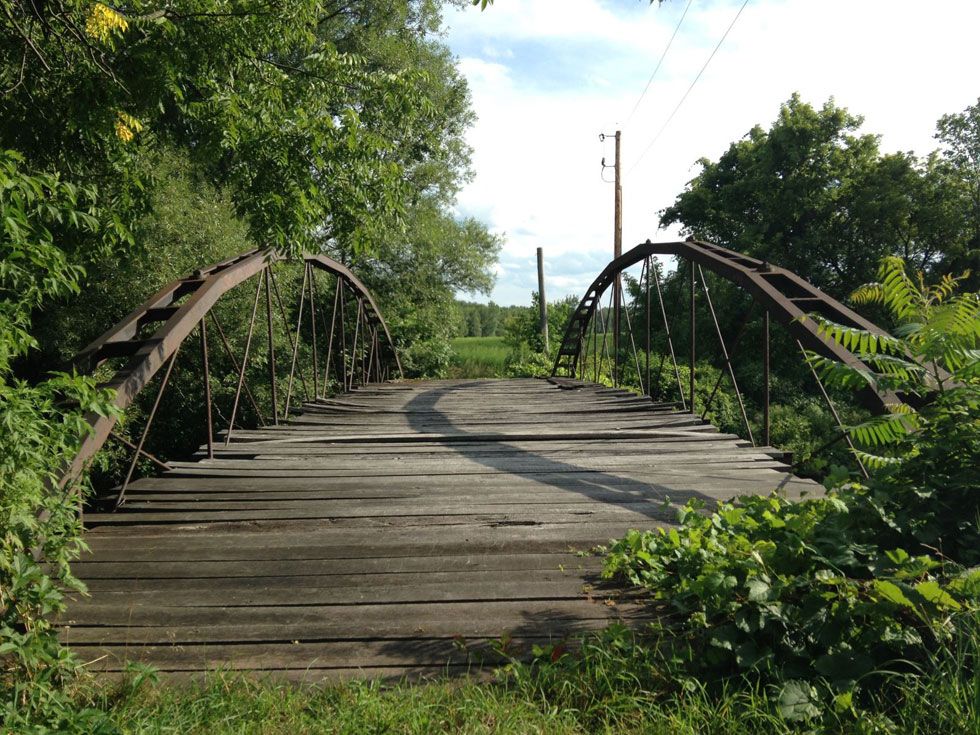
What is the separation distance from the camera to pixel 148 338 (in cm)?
496

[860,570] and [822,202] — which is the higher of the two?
[822,202]

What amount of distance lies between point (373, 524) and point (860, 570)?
2.43 m

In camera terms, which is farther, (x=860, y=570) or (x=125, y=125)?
(x=125, y=125)

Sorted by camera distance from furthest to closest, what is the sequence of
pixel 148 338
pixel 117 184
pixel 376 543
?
1. pixel 117 184
2. pixel 148 338
3. pixel 376 543

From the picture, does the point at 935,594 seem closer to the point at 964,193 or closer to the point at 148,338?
the point at 148,338

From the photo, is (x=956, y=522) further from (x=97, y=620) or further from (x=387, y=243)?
(x=387, y=243)

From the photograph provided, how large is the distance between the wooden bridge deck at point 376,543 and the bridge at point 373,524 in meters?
0.01

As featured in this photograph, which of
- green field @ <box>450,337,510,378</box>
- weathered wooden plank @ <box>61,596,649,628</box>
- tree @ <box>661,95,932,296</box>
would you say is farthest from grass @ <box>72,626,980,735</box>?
green field @ <box>450,337,510,378</box>

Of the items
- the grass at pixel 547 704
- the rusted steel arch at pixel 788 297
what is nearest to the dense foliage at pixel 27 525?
the grass at pixel 547 704

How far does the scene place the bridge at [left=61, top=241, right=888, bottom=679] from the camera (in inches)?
107

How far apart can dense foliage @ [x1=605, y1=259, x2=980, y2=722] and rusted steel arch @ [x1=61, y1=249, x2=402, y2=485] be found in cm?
276

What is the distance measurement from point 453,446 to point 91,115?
379cm

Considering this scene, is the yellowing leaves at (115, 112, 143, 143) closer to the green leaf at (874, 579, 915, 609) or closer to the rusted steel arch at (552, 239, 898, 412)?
the rusted steel arch at (552, 239, 898, 412)

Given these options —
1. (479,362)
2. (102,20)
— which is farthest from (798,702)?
(479,362)
